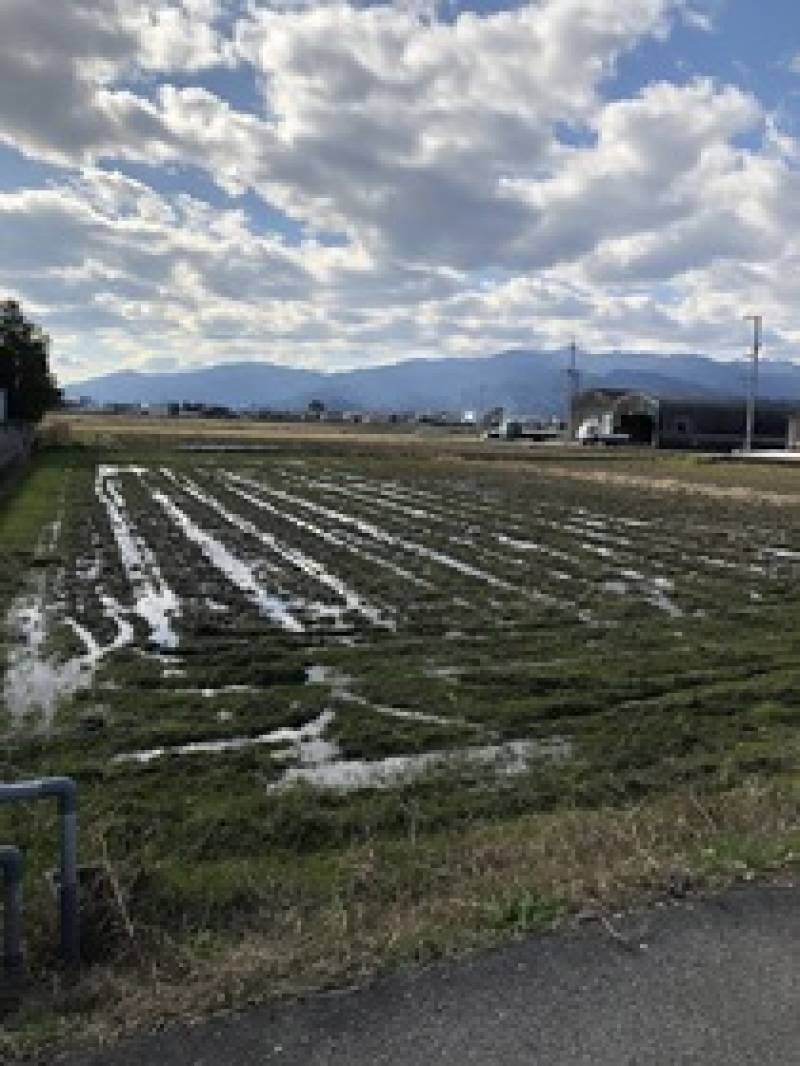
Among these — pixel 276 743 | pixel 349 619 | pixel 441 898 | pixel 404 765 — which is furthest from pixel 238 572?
pixel 441 898

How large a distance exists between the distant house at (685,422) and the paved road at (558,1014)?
264ft

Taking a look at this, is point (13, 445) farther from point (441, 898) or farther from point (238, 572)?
point (441, 898)

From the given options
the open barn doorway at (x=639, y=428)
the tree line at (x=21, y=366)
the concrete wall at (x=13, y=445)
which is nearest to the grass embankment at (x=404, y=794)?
the concrete wall at (x=13, y=445)

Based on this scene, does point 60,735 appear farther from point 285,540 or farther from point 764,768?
point 285,540

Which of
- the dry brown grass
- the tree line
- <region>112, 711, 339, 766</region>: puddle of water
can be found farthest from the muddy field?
the tree line

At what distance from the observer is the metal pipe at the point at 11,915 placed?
342 cm

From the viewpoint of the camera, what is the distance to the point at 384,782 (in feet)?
20.1

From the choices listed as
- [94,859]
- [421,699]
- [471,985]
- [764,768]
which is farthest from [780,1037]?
[421,699]

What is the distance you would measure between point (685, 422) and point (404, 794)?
80.6 metres

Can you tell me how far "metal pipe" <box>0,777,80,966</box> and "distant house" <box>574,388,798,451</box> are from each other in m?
80.9

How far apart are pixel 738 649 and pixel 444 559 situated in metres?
6.57

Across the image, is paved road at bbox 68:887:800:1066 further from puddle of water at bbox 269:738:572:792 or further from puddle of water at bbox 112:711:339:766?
puddle of water at bbox 112:711:339:766

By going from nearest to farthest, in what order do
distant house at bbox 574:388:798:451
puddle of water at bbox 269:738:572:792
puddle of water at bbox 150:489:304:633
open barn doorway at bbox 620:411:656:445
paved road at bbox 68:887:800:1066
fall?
paved road at bbox 68:887:800:1066
puddle of water at bbox 269:738:572:792
puddle of water at bbox 150:489:304:633
distant house at bbox 574:388:798:451
open barn doorway at bbox 620:411:656:445

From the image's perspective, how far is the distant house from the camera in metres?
81.8
